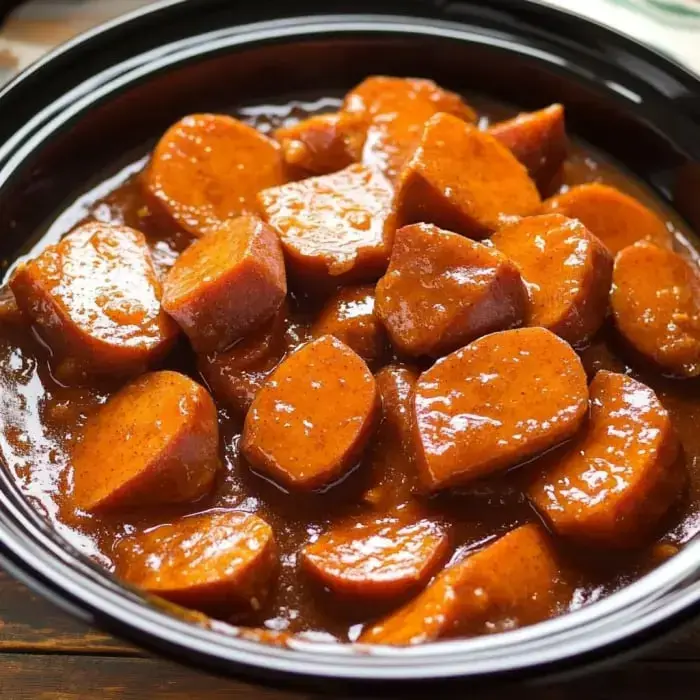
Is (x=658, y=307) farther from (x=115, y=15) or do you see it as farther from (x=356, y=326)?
(x=115, y=15)

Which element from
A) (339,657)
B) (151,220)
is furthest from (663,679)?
(151,220)

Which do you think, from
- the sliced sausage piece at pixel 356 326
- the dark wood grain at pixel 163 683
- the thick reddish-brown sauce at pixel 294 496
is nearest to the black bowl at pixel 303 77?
the thick reddish-brown sauce at pixel 294 496

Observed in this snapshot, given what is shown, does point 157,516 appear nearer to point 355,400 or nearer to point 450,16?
point 355,400

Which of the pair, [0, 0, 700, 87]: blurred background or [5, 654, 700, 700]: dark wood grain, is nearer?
[5, 654, 700, 700]: dark wood grain

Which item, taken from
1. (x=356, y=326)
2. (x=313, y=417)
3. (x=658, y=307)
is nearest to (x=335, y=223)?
(x=356, y=326)

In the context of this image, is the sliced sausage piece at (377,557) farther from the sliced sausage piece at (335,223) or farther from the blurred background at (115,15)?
the blurred background at (115,15)

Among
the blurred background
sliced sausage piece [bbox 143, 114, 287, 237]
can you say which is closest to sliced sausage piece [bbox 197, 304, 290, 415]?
sliced sausage piece [bbox 143, 114, 287, 237]

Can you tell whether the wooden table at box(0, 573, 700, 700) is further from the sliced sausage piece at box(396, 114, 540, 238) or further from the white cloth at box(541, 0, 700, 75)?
the white cloth at box(541, 0, 700, 75)
